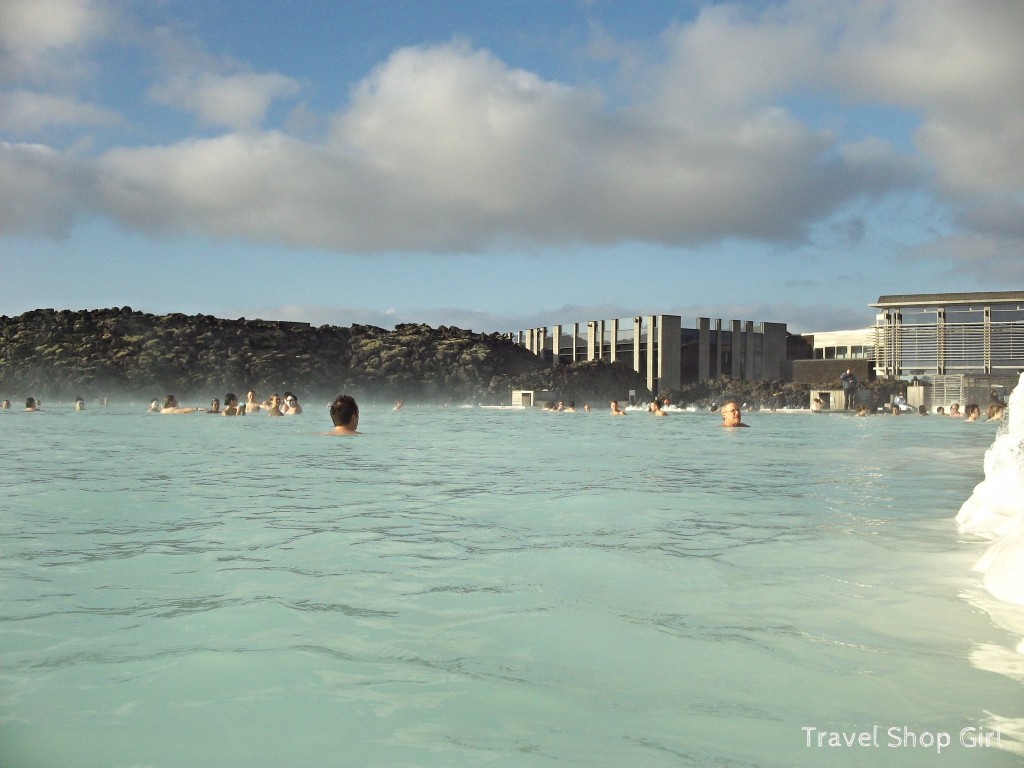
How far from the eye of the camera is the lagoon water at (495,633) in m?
2.65

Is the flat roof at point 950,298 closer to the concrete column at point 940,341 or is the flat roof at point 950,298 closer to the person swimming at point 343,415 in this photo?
the concrete column at point 940,341

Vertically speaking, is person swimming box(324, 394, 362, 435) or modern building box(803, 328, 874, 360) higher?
modern building box(803, 328, 874, 360)

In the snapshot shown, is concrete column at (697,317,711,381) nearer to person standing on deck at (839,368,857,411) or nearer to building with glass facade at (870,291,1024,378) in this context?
building with glass facade at (870,291,1024,378)

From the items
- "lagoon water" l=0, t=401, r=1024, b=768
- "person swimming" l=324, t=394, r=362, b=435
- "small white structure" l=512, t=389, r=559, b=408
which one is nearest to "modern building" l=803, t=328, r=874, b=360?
"small white structure" l=512, t=389, r=559, b=408

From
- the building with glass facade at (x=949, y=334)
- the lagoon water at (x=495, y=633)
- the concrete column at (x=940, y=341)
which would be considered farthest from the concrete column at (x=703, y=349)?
the lagoon water at (x=495, y=633)

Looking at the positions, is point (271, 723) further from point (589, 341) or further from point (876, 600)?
point (589, 341)

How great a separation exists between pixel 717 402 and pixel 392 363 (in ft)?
93.6

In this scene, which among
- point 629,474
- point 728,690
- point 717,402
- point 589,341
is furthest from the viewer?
point 589,341

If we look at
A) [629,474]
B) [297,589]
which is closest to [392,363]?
[629,474]

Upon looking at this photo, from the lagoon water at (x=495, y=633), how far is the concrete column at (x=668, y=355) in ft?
180

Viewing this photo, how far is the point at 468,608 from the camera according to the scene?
4.21 m

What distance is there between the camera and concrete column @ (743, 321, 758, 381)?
66062 mm

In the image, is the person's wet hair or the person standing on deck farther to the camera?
the person standing on deck

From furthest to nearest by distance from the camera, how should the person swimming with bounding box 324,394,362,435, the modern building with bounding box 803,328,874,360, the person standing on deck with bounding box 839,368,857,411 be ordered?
the modern building with bounding box 803,328,874,360 → the person standing on deck with bounding box 839,368,857,411 → the person swimming with bounding box 324,394,362,435
